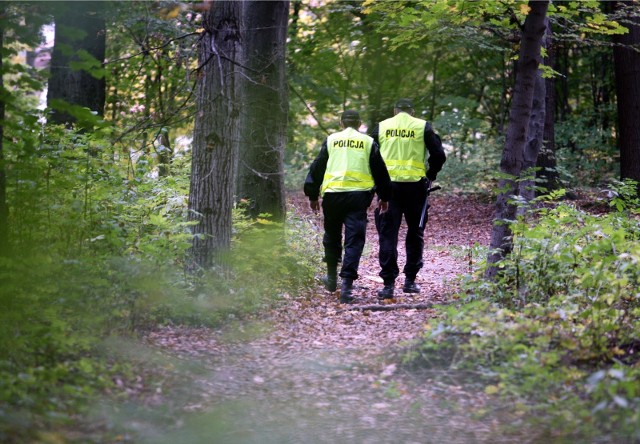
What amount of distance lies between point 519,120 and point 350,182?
2066 mm

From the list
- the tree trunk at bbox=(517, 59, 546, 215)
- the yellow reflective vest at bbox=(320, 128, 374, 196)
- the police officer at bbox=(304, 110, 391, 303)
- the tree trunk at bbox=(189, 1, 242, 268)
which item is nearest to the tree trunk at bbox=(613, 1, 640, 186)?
the tree trunk at bbox=(517, 59, 546, 215)

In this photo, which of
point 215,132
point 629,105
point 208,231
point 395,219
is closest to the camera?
point 215,132

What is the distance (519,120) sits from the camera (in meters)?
7.68

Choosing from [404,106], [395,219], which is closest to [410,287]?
[395,219]

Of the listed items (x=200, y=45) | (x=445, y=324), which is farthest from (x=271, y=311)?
(x=200, y=45)

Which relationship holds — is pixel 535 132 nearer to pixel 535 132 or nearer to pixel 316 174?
pixel 535 132

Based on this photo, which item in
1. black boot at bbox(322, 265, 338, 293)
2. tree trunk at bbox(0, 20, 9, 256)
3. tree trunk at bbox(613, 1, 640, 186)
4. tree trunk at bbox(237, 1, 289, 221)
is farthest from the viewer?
tree trunk at bbox(613, 1, 640, 186)

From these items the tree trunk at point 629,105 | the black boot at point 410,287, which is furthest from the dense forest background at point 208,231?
the tree trunk at point 629,105

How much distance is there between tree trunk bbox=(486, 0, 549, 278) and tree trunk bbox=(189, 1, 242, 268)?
9.29 feet

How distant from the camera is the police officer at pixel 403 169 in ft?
29.3

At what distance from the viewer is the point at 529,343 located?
5.25 meters

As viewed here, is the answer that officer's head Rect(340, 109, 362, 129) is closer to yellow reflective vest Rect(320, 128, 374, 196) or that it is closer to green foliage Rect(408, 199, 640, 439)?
yellow reflective vest Rect(320, 128, 374, 196)

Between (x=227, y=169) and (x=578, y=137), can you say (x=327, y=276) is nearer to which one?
(x=227, y=169)

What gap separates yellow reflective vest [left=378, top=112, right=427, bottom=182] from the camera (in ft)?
29.3
